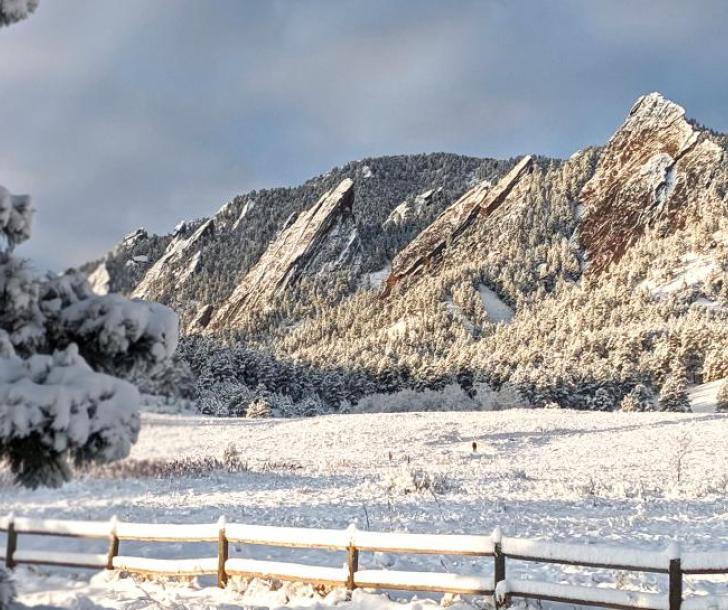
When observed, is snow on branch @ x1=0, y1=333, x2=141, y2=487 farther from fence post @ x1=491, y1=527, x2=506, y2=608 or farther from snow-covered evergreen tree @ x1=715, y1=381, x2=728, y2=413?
snow-covered evergreen tree @ x1=715, y1=381, x2=728, y2=413

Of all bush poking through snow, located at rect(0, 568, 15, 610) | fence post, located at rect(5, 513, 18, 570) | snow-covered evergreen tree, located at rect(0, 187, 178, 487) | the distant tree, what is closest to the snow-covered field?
fence post, located at rect(5, 513, 18, 570)

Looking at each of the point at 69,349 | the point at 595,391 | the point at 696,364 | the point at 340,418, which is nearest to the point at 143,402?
the point at 69,349

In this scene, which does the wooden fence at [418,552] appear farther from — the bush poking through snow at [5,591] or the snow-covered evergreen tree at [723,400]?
the snow-covered evergreen tree at [723,400]

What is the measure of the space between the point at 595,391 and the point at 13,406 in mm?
91657

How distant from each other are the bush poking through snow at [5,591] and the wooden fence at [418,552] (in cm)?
129

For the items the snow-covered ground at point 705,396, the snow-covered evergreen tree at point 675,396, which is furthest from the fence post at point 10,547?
the snow-covered evergreen tree at point 675,396

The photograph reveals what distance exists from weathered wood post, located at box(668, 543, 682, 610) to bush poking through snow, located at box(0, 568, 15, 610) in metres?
6.76

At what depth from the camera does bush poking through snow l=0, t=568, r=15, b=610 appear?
498 centimetres

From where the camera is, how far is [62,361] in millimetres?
4129

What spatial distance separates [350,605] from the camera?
899 centimetres

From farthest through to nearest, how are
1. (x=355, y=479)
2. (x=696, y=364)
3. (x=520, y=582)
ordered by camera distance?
(x=696, y=364) → (x=355, y=479) → (x=520, y=582)

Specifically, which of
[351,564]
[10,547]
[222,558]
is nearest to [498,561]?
[351,564]

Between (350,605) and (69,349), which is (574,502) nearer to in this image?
(350,605)

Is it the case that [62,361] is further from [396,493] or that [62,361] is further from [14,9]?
[396,493]
